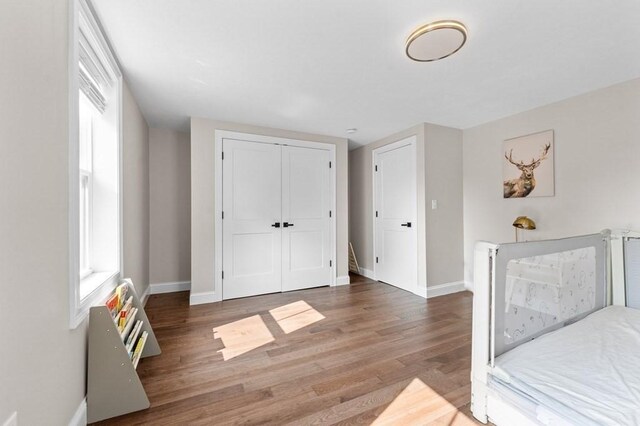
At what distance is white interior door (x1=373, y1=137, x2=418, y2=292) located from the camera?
148 inches

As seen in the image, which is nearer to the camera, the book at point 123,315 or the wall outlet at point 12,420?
the wall outlet at point 12,420

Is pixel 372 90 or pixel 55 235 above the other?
pixel 372 90

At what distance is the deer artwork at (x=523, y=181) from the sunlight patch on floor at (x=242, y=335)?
3.15 m

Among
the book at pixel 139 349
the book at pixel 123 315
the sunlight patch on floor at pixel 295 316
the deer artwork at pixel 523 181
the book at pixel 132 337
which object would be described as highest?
the deer artwork at pixel 523 181

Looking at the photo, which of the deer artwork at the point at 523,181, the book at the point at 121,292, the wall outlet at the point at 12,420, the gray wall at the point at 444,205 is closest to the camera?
the wall outlet at the point at 12,420

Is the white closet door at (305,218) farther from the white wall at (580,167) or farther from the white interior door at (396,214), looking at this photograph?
the white wall at (580,167)

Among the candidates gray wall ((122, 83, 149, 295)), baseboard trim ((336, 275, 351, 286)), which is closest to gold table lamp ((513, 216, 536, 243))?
baseboard trim ((336, 275, 351, 286))

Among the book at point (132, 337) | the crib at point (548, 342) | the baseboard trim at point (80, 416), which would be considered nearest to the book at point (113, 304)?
the book at point (132, 337)

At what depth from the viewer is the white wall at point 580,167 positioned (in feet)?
7.92

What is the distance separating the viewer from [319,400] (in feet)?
5.29

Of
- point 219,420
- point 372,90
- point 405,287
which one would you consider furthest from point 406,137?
point 219,420

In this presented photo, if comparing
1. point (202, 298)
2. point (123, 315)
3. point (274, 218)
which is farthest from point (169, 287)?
point (123, 315)

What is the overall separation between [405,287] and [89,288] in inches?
136

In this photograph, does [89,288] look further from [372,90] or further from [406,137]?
[406,137]
